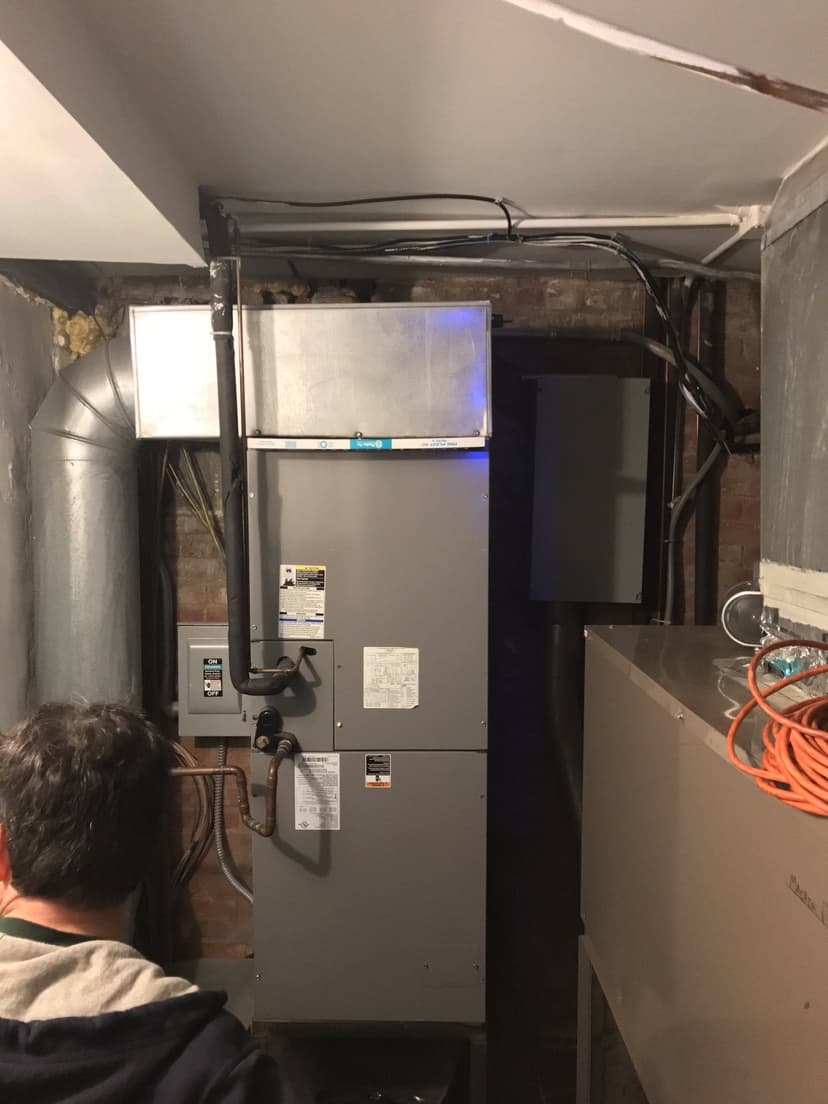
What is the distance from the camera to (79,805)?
80 cm

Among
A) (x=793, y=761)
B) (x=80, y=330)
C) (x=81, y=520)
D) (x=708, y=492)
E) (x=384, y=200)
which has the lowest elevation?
(x=793, y=761)

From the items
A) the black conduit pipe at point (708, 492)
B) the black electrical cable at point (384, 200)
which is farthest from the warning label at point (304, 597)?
the black conduit pipe at point (708, 492)

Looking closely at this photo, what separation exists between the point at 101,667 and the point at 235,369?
96 cm

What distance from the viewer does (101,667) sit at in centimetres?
187

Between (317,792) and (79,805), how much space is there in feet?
3.23

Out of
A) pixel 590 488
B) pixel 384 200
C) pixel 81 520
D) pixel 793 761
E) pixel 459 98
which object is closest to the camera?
pixel 793 761

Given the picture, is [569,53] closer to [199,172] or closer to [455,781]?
[199,172]

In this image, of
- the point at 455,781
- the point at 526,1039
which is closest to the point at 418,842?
the point at 455,781

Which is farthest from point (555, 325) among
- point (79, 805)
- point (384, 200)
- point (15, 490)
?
point (79, 805)

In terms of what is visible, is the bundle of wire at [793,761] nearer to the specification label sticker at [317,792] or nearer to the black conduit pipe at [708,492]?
the specification label sticker at [317,792]

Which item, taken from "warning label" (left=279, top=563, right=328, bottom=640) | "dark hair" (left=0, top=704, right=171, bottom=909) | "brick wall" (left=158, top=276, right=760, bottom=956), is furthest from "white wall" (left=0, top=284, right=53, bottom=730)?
"dark hair" (left=0, top=704, right=171, bottom=909)

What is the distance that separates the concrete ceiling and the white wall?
77 centimetres

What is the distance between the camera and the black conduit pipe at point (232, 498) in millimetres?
1594

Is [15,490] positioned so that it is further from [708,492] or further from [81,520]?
[708,492]
